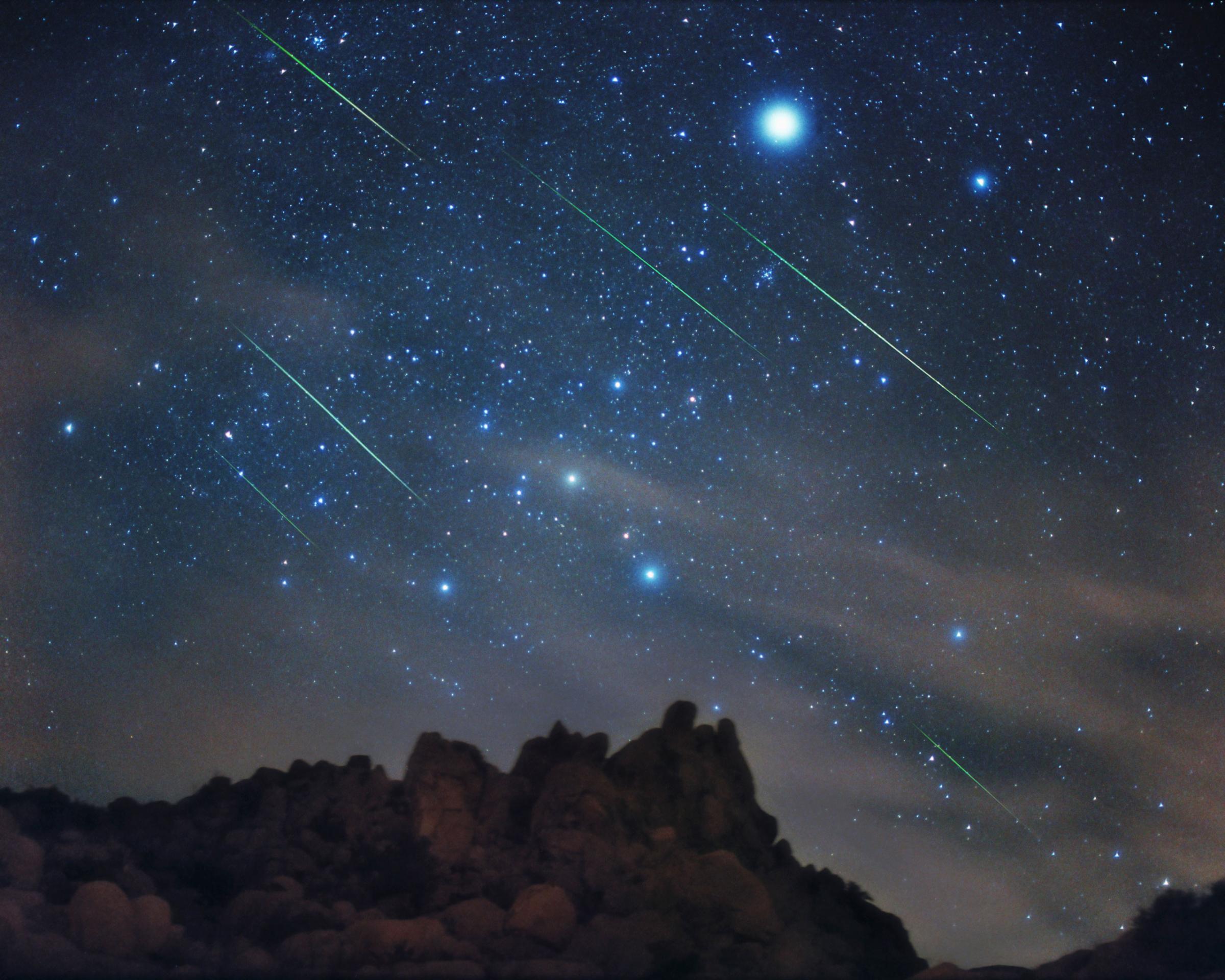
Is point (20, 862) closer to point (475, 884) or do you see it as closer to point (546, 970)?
point (475, 884)

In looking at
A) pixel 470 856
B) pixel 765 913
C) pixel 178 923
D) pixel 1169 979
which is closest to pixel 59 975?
pixel 178 923

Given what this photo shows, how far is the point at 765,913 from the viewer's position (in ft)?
48.8

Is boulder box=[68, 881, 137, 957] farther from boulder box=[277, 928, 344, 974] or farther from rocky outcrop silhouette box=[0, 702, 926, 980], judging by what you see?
boulder box=[277, 928, 344, 974]

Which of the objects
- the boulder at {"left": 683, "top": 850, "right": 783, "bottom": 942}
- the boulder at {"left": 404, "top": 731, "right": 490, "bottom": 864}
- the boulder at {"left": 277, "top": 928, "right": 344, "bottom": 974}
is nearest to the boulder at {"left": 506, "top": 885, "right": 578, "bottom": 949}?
the boulder at {"left": 683, "top": 850, "right": 783, "bottom": 942}

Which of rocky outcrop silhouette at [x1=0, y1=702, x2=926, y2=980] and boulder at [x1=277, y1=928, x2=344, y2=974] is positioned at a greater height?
rocky outcrop silhouette at [x1=0, y1=702, x2=926, y2=980]

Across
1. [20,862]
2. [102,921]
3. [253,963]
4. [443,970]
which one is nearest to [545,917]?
[443,970]

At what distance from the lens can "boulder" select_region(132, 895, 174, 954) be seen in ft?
44.2

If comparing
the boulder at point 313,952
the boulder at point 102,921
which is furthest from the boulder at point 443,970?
the boulder at point 102,921

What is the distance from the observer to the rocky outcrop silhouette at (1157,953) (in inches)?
527

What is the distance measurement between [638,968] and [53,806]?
33.6 ft

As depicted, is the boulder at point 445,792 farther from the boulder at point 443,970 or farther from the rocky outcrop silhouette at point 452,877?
the boulder at point 443,970

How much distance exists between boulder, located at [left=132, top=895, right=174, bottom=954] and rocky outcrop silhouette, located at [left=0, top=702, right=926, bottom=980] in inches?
0.9

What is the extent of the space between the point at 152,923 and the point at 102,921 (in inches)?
25.2

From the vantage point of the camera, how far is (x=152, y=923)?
13.6m
